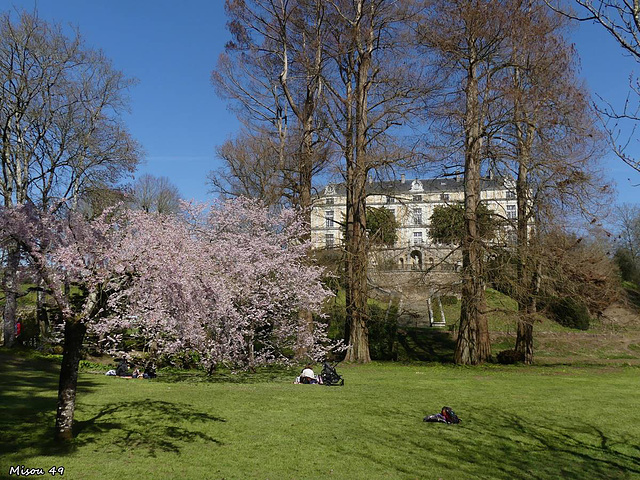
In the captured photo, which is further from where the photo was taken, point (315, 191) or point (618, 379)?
point (315, 191)

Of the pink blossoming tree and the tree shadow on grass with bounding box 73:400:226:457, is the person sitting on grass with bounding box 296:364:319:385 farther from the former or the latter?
the tree shadow on grass with bounding box 73:400:226:457

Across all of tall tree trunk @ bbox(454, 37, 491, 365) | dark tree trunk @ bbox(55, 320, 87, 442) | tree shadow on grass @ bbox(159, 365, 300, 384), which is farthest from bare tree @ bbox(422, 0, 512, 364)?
dark tree trunk @ bbox(55, 320, 87, 442)

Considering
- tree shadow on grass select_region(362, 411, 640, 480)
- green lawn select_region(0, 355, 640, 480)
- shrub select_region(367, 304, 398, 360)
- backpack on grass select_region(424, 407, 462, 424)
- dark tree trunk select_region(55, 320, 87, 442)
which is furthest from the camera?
shrub select_region(367, 304, 398, 360)

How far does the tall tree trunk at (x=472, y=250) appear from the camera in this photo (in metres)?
19.6

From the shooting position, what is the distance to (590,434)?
922 cm

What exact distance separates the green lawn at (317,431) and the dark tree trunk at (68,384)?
26 cm

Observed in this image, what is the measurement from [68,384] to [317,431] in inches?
161

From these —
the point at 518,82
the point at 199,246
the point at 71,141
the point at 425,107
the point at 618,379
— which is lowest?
the point at 618,379

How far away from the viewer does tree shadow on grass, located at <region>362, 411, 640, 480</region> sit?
719 centimetres

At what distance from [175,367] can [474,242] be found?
1186 cm

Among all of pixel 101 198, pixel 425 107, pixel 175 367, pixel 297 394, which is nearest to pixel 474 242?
pixel 425 107

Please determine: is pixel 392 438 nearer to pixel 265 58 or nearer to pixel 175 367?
pixel 175 367

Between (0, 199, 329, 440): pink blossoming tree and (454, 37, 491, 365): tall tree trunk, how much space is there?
5.94 metres

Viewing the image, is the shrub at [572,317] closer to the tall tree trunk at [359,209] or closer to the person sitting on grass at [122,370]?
the tall tree trunk at [359,209]
